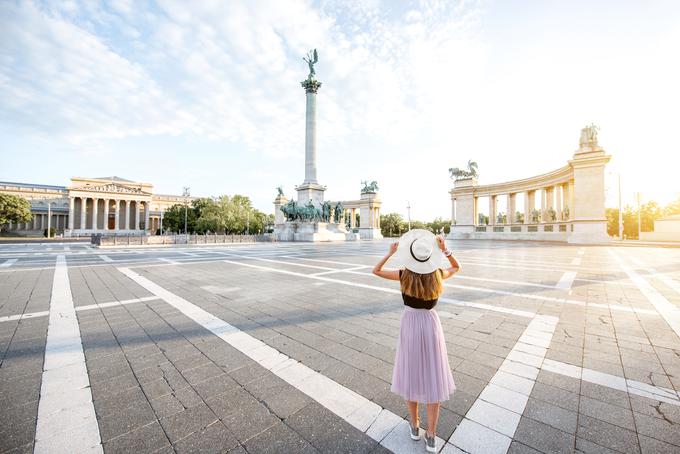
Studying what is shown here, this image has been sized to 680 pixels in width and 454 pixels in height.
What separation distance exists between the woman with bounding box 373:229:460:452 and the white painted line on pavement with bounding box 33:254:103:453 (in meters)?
2.52

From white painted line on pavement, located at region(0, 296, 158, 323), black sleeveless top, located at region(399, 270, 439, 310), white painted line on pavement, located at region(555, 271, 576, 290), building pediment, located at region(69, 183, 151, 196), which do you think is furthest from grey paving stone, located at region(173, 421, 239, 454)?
building pediment, located at region(69, 183, 151, 196)

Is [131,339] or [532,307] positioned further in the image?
[532,307]

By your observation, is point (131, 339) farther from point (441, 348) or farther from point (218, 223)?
point (218, 223)

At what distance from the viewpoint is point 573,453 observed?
2291 millimetres

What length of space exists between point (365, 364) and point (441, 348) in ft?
5.33

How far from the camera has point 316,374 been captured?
3.54 meters

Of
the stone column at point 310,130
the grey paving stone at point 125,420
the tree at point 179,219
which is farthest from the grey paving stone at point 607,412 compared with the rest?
the tree at point 179,219

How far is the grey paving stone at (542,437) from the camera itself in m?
2.36

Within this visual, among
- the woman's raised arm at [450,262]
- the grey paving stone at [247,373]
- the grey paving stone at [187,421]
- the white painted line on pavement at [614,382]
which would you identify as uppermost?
the woman's raised arm at [450,262]

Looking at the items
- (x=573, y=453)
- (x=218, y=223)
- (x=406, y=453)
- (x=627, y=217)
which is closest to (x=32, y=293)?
(x=406, y=453)

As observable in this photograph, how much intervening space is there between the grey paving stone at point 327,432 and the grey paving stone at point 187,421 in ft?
2.51

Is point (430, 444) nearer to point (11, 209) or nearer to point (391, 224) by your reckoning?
point (11, 209)

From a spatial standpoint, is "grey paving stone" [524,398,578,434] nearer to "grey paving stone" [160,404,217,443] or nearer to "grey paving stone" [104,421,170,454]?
"grey paving stone" [160,404,217,443]

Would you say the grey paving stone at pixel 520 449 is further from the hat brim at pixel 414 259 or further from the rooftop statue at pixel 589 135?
the rooftop statue at pixel 589 135
